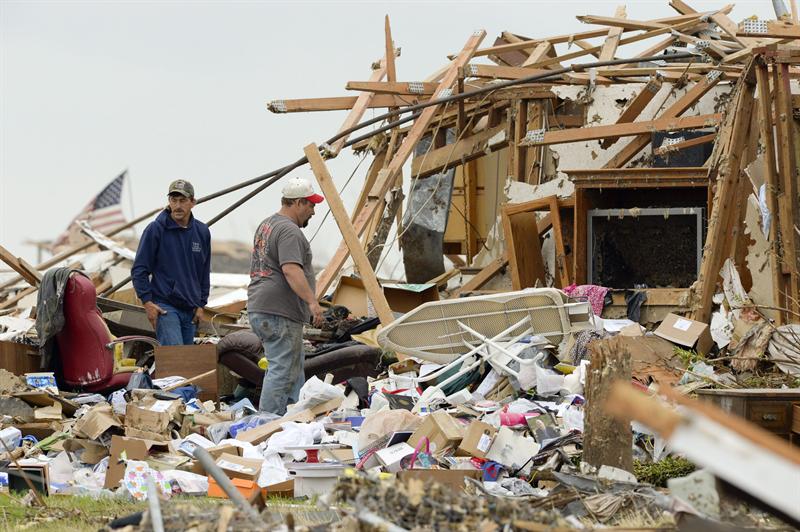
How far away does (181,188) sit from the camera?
10.1m

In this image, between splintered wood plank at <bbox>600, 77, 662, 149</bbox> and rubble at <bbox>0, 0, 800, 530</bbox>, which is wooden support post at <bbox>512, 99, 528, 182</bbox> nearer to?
rubble at <bbox>0, 0, 800, 530</bbox>

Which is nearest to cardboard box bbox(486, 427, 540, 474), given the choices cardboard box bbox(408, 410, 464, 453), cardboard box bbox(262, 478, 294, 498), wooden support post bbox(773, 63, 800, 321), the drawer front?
cardboard box bbox(408, 410, 464, 453)

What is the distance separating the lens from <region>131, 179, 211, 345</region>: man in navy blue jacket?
10.2 m

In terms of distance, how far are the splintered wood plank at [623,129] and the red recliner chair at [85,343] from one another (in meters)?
5.52

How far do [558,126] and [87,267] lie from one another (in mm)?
7118

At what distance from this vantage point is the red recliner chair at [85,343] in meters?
9.66

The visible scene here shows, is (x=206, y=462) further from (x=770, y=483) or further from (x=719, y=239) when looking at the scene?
(x=719, y=239)

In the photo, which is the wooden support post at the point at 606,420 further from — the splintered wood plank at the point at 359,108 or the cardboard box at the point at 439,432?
the splintered wood plank at the point at 359,108

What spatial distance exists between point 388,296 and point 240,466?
629cm

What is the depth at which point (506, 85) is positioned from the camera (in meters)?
13.1

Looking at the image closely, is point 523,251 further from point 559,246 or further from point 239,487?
point 239,487

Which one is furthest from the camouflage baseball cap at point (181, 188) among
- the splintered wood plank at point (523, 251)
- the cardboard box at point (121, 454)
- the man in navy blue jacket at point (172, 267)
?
the splintered wood plank at point (523, 251)

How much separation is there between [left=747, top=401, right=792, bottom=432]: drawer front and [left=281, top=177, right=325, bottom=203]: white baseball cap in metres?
3.43

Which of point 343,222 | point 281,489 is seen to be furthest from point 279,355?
point 343,222
